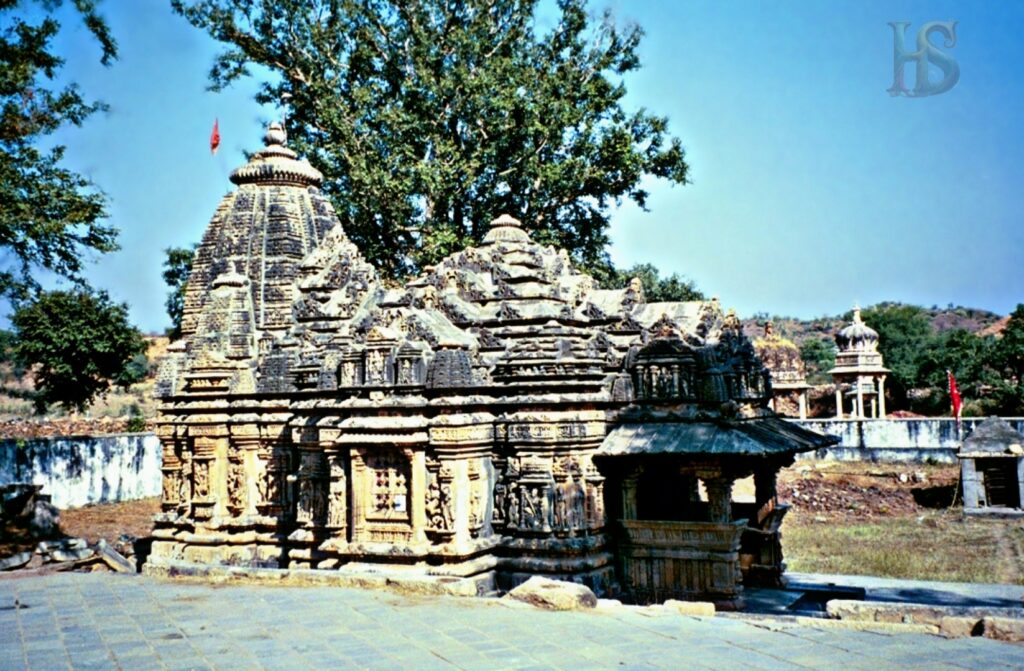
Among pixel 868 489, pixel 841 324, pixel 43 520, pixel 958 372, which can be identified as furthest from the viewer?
pixel 841 324

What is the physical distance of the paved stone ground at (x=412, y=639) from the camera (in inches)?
247

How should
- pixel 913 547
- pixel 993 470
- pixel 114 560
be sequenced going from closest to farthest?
pixel 114 560 → pixel 913 547 → pixel 993 470

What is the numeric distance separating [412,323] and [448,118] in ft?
47.5

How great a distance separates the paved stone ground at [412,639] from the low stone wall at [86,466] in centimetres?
1774

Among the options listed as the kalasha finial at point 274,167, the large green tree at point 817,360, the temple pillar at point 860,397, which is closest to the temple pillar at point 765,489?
the kalasha finial at point 274,167

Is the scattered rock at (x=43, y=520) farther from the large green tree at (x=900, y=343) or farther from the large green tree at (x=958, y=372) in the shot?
the large green tree at (x=900, y=343)

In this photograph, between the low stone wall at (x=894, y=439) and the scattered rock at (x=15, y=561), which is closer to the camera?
the scattered rock at (x=15, y=561)

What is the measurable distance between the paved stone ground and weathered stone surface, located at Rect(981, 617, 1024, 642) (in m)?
0.20

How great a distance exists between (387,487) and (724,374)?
14.8 ft

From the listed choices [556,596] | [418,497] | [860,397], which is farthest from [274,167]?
[860,397]

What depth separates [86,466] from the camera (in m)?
26.4

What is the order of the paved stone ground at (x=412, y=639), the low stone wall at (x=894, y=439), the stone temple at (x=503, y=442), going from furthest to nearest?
the low stone wall at (x=894, y=439) < the stone temple at (x=503, y=442) < the paved stone ground at (x=412, y=639)

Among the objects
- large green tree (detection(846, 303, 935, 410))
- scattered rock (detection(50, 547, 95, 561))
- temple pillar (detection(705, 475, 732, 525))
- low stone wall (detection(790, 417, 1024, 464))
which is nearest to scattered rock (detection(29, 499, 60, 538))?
scattered rock (detection(50, 547, 95, 561))

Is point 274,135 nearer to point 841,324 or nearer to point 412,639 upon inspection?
point 412,639
